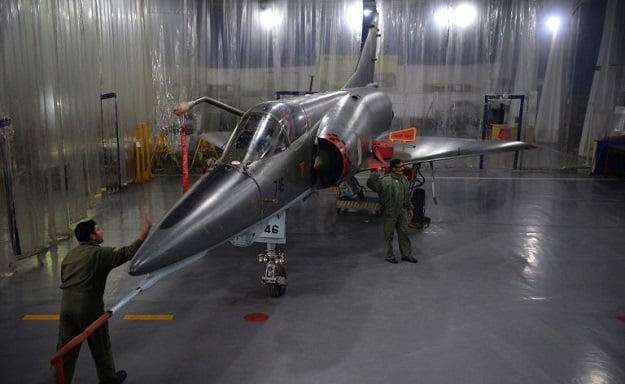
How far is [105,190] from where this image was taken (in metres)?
13.6

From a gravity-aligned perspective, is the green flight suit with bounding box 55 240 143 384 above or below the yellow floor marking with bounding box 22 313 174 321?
above

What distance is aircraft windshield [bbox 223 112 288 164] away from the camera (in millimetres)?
6566

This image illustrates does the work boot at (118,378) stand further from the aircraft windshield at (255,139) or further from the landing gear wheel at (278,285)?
the aircraft windshield at (255,139)

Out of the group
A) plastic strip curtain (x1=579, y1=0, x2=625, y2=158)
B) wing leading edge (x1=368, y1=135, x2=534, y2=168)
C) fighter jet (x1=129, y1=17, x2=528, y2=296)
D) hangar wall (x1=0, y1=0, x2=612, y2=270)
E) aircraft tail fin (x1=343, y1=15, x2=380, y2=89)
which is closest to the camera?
fighter jet (x1=129, y1=17, x2=528, y2=296)

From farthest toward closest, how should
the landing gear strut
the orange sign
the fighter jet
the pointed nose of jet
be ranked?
1. the orange sign
2. the landing gear strut
3. the fighter jet
4. the pointed nose of jet

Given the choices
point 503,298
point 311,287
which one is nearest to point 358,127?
point 311,287

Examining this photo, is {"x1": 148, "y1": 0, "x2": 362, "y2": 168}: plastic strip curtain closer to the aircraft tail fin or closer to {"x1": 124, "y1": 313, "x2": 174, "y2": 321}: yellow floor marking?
the aircraft tail fin

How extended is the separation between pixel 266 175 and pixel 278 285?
64.0 inches

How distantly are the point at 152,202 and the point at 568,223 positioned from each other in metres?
9.85

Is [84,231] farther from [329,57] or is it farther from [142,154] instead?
[329,57]

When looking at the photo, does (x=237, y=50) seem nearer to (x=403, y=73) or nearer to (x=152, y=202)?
(x=403, y=73)

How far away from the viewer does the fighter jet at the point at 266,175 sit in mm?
5188

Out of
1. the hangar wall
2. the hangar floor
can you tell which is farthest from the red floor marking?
the hangar wall

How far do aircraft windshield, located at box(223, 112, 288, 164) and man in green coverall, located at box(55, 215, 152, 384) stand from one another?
224 centimetres
